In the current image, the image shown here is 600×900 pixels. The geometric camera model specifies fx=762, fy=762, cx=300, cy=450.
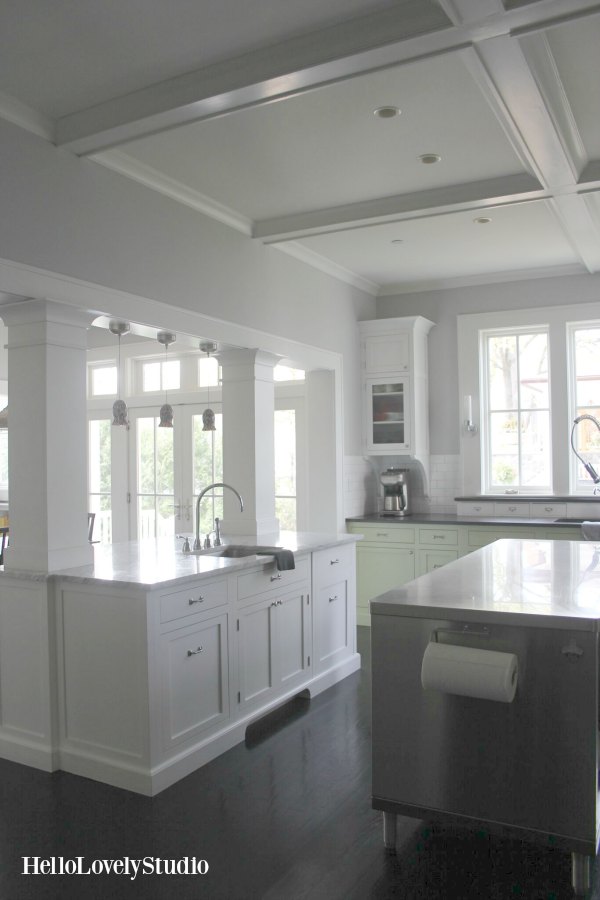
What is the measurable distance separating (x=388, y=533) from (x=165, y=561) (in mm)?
2687

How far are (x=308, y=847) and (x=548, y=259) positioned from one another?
4.74m

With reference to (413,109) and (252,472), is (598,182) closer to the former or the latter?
(413,109)

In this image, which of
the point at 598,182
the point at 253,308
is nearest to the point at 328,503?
the point at 253,308

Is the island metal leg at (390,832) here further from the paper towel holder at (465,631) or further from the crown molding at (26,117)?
the crown molding at (26,117)

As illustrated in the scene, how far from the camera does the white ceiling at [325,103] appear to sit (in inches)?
104

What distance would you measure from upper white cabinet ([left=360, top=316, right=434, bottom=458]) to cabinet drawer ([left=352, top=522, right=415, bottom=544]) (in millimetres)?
671

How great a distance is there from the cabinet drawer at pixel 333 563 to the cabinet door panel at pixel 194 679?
102 centimetres

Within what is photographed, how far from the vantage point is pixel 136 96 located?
124 inches

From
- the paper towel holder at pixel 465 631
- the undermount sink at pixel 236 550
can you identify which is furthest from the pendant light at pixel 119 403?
the paper towel holder at pixel 465 631

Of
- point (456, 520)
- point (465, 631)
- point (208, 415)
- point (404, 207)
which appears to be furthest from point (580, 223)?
point (465, 631)

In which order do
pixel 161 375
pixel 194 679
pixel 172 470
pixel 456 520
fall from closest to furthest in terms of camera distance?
pixel 194 679
pixel 456 520
pixel 172 470
pixel 161 375

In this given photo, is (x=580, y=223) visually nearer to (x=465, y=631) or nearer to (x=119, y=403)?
(x=119, y=403)

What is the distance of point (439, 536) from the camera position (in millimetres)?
5980

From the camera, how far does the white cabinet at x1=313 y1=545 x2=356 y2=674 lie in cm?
464
